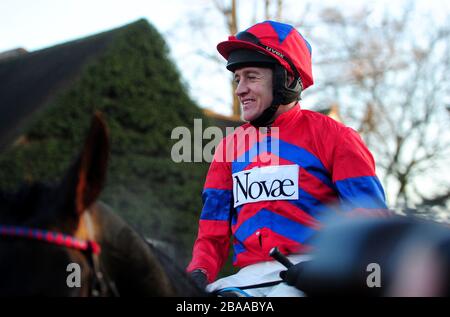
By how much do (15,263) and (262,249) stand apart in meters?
1.61

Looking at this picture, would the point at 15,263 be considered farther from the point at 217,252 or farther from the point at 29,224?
the point at 217,252

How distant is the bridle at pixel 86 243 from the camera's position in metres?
1.63

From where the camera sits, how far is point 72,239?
166 cm

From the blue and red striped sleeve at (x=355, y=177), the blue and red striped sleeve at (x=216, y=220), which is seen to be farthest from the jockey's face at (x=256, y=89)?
the blue and red striped sleeve at (x=355, y=177)

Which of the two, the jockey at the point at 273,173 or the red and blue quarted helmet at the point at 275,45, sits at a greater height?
the red and blue quarted helmet at the point at 275,45

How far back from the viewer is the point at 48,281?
161 centimetres

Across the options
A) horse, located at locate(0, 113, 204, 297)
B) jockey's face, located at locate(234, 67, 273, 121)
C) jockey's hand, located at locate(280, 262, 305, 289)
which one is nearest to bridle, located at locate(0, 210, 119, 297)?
horse, located at locate(0, 113, 204, 297)

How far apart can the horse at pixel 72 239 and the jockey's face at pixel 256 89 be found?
165 cm

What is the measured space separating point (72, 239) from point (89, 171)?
17 cm

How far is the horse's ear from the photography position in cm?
160

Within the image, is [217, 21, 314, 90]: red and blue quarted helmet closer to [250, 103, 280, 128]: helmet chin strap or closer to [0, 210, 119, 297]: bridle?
[250, 103, 280, 128]: helmet chin strap

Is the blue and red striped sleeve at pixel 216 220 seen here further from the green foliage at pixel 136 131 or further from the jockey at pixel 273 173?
the green foliage at pixel 136 131

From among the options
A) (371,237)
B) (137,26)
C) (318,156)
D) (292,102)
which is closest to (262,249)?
(318,156)
